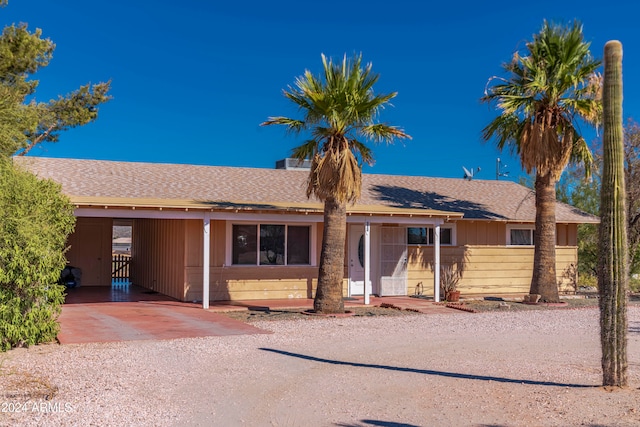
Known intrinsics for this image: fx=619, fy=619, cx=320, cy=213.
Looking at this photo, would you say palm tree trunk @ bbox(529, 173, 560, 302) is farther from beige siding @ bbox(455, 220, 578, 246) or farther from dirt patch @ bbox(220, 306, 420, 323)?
dirt patch @ bbox(220, 306, 420, 323)

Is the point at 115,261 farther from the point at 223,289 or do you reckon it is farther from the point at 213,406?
the point at 213,406

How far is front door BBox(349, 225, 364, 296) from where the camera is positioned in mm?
19312

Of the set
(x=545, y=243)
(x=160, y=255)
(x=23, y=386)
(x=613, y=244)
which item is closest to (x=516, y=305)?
(x=545, y=243)

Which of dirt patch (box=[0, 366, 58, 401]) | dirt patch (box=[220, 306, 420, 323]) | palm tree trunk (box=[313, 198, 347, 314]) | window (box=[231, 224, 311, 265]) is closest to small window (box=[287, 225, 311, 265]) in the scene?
window (box=[231, 224, 311, 265])

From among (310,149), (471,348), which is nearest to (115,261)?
(310,149)

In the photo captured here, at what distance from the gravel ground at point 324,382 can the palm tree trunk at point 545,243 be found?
561cm

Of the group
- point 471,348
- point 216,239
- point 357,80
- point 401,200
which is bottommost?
point 471,348

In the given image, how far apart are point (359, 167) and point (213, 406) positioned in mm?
9029

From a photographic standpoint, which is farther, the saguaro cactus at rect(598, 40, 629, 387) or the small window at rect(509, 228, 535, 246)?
the small window at rect(509, 228, 535, 246)

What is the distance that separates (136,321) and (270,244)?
5.51 metres

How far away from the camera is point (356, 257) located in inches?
765

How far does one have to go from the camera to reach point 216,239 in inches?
684

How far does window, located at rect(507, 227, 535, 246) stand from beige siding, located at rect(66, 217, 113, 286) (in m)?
13.9

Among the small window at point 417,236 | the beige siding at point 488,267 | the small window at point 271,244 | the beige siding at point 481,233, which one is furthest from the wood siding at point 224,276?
the beige siding at point 481,233
